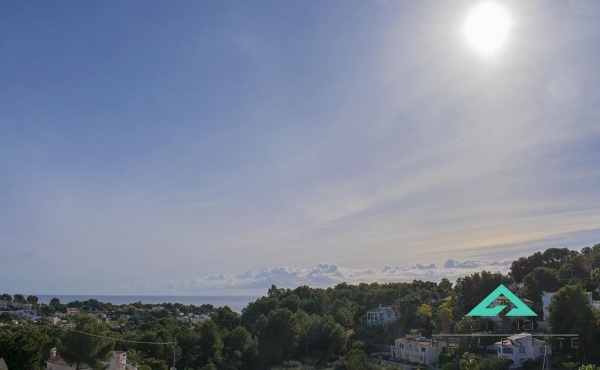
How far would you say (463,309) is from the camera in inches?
1663

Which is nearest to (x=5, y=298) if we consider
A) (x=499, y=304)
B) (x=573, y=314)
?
(x=499, y=304)

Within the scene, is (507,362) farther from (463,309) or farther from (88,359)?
(88,359)

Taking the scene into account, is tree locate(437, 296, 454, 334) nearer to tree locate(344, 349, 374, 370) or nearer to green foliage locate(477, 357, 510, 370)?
green foliage locate(477, 357, 510, 370)

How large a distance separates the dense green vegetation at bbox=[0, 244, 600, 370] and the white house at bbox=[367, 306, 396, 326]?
0.88 meters

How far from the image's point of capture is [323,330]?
43.7 m

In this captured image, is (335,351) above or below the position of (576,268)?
below

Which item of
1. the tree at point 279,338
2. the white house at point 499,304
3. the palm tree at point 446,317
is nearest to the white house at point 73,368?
the tree at point 279,338

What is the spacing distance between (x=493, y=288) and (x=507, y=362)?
12.4 metres

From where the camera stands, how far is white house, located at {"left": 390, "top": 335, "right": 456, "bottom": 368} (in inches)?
1487

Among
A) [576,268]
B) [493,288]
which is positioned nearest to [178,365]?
[493,288]

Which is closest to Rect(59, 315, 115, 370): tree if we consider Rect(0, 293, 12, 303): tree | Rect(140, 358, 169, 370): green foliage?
Rect(140, 358, 169, 370): green foliage

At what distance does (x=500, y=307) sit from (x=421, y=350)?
704cm

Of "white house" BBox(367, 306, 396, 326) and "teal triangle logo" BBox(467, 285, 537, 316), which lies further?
"white house" BBox(367, 306, 396, 326)

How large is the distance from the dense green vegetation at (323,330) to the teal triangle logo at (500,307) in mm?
1377
